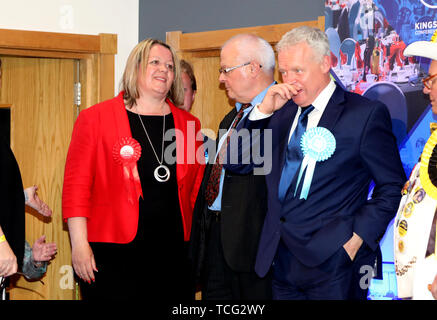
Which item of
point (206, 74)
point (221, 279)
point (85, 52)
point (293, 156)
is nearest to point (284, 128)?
point (293, 156)

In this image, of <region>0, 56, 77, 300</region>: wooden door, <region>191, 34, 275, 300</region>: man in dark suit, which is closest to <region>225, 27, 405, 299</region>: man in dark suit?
<region>191, 34, 275, 300</region>: man in dark suit

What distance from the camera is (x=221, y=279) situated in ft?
8.97

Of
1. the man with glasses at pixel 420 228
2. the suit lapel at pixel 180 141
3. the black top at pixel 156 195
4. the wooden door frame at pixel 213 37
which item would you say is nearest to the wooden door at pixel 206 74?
the wooden door frame at pixel 213 37

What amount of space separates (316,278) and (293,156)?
1.58ft

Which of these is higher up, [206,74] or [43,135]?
[206,74]

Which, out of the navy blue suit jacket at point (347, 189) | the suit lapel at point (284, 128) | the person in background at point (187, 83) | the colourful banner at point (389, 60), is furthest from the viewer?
the person in background at point (187, 83)

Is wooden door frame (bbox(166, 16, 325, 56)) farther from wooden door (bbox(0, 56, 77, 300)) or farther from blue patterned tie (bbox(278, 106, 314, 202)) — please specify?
blue patterned tie (bbox(278, 106, 314, 202))

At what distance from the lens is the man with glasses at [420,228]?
6.66ft

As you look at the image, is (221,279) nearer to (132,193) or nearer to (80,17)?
(132,193)

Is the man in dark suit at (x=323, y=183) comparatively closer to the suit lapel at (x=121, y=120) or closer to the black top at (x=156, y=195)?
the black top at (x=156, y=195)

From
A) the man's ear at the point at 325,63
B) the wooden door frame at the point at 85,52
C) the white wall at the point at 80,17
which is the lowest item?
the man's ear at the point at 325,63

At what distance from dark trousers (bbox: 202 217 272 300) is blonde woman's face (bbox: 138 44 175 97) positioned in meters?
0.71

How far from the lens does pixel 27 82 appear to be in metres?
4.19
